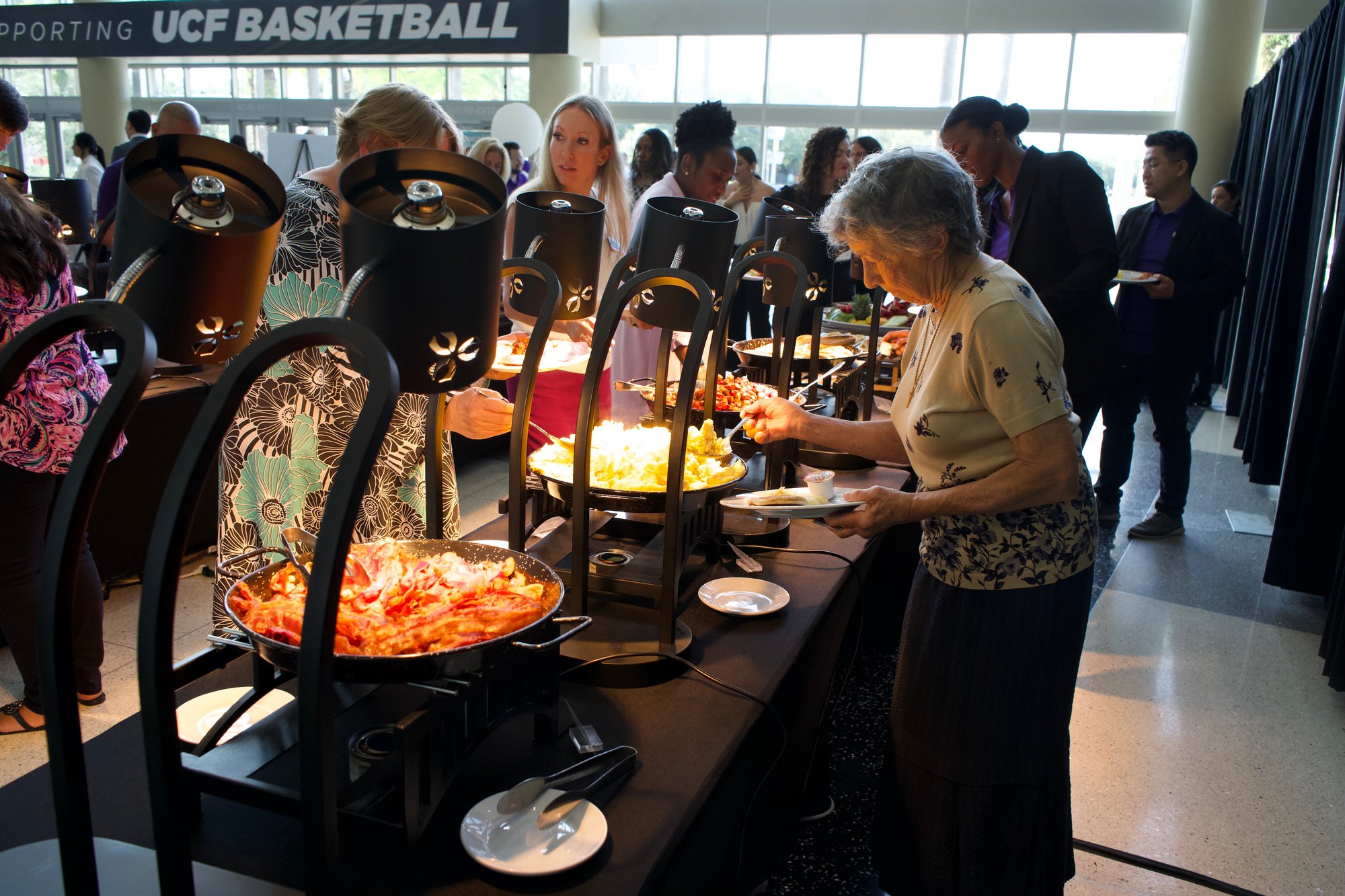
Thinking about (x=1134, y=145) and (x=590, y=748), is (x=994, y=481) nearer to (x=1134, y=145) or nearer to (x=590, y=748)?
(x=590, y=748)

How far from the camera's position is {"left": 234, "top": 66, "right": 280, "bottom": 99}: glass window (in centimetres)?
1513

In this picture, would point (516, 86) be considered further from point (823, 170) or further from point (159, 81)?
point (823, 170)

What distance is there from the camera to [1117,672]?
3.18 meters

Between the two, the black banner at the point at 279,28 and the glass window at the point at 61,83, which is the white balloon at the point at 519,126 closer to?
the black banner at the point at 279,28

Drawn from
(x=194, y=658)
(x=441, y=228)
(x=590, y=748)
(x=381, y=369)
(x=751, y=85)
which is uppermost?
(x=751, y=85)

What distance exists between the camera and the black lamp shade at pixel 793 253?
2621 millimetres

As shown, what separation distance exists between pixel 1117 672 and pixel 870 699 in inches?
36.2

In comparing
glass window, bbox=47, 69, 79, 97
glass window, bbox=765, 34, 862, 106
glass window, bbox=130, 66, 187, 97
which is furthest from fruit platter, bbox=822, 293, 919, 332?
glass window, bbox=47, 69, 79, 97

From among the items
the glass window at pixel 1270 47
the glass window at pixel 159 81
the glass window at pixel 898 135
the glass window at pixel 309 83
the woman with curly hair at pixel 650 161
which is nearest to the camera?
→ the woman with curly hair at pixel 650 161

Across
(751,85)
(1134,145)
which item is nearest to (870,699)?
(1134,145)

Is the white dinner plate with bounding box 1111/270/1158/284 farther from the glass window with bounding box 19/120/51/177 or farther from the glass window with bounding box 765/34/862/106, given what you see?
the glass window with bounding box 19/120/51/177

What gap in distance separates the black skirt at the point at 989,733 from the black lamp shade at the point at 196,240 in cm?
129

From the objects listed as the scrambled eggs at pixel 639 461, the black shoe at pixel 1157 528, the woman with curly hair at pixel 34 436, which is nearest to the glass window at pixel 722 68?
the black shoe at pixel 1157 528

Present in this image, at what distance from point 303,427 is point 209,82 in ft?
54.3
